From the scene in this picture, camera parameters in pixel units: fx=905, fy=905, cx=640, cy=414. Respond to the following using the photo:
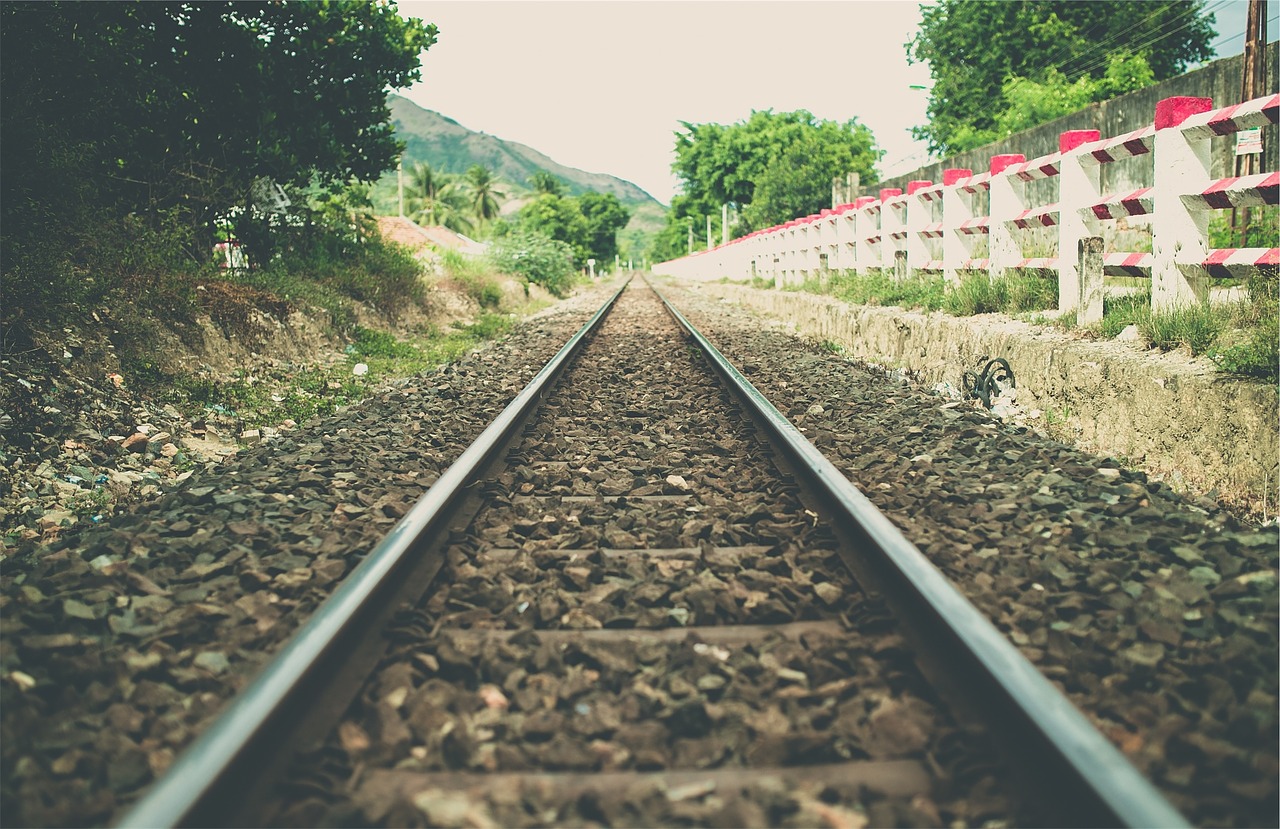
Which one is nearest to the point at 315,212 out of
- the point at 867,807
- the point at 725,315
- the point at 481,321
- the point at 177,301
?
the point at 481,321

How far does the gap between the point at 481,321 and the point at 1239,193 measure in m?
12.1

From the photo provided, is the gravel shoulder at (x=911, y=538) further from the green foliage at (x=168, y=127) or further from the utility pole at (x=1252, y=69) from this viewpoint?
the utility pole at (x=1252, y=69)

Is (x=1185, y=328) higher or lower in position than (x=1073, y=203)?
lower

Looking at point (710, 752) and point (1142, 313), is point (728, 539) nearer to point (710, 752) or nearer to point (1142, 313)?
point (710, 752)

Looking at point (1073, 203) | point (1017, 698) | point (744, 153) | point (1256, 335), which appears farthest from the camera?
point (744, 153)

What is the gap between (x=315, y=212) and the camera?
39.2 feet

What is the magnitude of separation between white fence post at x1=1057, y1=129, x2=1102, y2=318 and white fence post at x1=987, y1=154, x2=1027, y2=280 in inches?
47.8

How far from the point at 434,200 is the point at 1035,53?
60169 millimetres

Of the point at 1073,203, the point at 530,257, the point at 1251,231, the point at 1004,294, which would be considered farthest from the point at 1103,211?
the point at 530,257

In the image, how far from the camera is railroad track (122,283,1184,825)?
171cm

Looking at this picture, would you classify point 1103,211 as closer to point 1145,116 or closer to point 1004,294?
point 1004,294

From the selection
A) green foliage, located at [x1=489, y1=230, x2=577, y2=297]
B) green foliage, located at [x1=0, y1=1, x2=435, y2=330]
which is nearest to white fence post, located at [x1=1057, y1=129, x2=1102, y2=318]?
green foliage, located at [x1=0, y1=1, x2=435, y2=330]

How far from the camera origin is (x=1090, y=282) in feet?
19.9

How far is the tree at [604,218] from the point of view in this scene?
122 m
